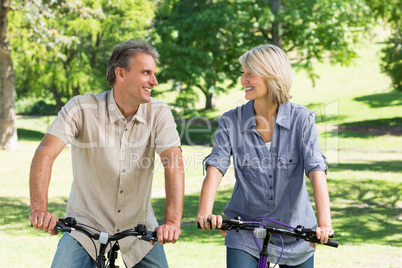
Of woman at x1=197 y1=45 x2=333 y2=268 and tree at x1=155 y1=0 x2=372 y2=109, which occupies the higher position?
tree at x1=155 y1=0 x2=372 y2=109

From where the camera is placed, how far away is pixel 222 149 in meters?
3.81

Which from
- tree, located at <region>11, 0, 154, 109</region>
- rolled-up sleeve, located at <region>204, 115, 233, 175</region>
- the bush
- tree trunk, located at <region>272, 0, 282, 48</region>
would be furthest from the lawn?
the bush

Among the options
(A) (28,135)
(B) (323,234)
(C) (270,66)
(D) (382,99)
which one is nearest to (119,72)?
(C) (270,66)

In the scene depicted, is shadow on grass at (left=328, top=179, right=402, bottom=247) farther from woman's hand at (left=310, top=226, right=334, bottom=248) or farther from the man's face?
the man's face

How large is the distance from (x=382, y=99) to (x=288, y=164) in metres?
43.3

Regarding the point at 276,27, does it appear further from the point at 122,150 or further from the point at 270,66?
the point at 122,150

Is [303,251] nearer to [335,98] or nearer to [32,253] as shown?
[32,253]

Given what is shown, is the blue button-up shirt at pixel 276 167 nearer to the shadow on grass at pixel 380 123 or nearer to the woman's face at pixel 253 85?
the woman's face at pixel 253 85

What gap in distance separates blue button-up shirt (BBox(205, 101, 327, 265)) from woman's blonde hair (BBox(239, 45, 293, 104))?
0.51 ft

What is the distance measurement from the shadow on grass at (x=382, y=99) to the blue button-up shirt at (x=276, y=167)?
1597 inches

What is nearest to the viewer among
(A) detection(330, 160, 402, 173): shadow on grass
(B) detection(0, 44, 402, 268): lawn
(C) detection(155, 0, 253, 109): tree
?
(B) detection(0, 44, 402, 268): lawn

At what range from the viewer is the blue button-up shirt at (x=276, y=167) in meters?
3.72

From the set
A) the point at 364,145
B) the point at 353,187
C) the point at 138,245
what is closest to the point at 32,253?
the point at 138,245

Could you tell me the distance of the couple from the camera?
12.2 ft
